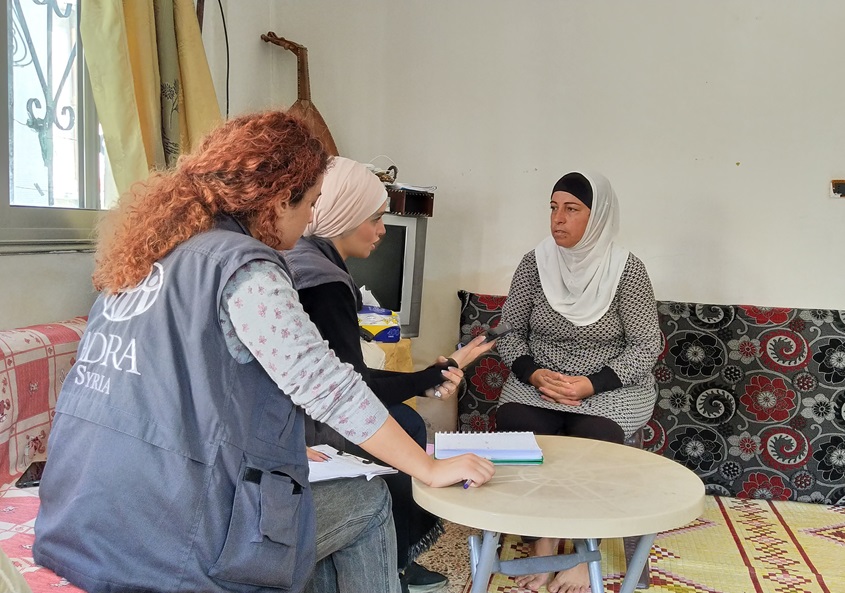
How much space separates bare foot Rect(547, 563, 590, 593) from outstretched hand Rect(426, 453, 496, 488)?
853 mm

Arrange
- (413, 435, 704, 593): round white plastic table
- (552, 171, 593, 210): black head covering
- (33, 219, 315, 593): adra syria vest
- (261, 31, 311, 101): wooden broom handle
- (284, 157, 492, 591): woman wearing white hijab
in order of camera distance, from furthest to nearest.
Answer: (261, 31, 311, 101): wooden broom handle → (552, 171, 593, 210): black head covering → (284, 157, 492, 591): woman wearing white hijab → (413, 435, 704, 593): round white plastic table → (33, 219, 315, 593): adra syria vest

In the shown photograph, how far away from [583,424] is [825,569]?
34.6 inches

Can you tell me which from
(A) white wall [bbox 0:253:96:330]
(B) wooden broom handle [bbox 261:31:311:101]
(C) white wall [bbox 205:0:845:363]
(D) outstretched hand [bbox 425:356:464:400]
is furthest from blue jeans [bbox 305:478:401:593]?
(B) wooden broom handle [bbox 261:31:311:101]

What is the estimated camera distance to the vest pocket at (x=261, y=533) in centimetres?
108

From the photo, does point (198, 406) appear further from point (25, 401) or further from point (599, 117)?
point (599, 117)

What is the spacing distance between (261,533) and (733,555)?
6.15 ft

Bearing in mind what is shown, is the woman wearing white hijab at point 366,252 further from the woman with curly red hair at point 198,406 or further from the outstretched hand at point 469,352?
the woman with curly red hair at point 198,406

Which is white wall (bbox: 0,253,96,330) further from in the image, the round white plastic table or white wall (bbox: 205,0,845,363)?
the round white plastic table

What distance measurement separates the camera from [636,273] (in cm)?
245

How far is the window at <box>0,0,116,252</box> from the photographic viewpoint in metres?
1.88

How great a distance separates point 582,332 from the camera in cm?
246

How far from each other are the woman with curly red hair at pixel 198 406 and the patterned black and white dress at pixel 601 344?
129 cm

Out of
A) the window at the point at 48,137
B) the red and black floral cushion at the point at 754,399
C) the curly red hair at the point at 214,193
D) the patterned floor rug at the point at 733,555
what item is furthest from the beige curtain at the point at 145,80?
the red and black floral cushion at the point at 754,399

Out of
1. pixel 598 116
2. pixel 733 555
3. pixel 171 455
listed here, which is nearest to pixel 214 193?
pixel 171 455
